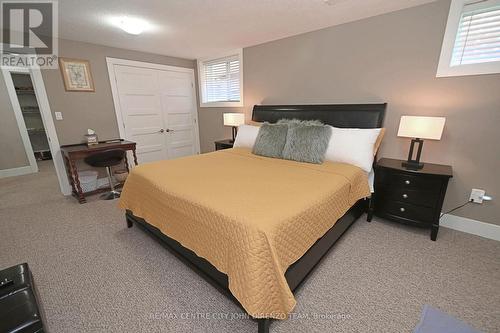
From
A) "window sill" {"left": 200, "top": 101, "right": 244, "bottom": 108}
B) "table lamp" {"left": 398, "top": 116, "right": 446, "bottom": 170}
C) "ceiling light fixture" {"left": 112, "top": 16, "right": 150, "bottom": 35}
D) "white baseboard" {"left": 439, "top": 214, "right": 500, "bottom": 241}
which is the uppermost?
"ceiling light fixture" {"left": 112, "top": 16, "right": 150, "bottom": 35}

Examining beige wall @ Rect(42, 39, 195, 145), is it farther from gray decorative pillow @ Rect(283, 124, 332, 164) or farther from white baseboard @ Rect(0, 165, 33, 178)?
gray decorative pillow @ Rect(283, 124, 332, 164)

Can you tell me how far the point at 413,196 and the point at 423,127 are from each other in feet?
2.28

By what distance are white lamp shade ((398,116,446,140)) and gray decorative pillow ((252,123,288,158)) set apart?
49.3 inches

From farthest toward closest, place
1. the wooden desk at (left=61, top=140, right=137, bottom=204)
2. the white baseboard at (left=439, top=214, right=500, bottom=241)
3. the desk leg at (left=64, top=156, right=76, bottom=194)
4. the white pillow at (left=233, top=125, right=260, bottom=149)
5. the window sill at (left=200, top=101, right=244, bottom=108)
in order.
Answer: the window sill at (left=200, top=101, right=244, bottom=108), the desk leg at (left=64, top=156, right=76, bottom=194), the white pillow at (left=233, top=125, right=260, bottom=149), the wooden desk at (left=61, top=140, right=137, bottom=204), the white baseboard at (left=439, top=214, right=500, bottom=241)

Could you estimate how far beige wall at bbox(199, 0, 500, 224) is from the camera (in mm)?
2062

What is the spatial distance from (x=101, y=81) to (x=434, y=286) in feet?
16.1

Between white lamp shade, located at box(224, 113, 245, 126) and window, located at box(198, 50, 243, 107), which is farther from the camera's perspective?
window, located at box(198, 50, 243, 107)

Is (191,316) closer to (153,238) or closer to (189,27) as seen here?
(153,238)

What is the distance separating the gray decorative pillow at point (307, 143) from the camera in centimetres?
237

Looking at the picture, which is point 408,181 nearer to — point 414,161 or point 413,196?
point 413,196

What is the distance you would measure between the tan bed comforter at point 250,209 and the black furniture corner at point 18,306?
78 cm

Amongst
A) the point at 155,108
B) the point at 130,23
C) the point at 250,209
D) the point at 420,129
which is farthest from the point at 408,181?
the point at 155,108

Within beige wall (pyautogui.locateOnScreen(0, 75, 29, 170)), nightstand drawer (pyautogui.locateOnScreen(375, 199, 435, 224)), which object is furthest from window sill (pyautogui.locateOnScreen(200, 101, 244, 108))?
beige wall (pyautogui.locateOnScreen(0, 75, 29, 170))

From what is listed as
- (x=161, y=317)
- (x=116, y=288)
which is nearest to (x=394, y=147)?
(x=161, y=317)
